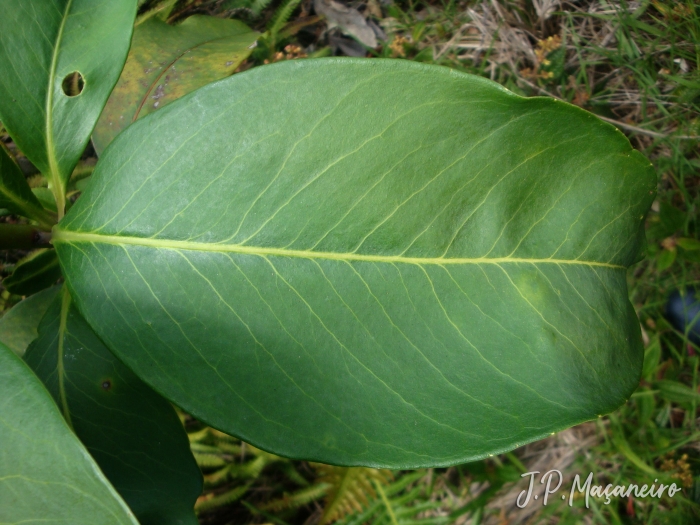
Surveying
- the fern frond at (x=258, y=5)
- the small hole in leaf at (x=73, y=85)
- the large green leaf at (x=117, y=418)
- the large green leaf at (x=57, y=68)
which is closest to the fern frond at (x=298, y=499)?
the large green leaf at (x=117, y=418)

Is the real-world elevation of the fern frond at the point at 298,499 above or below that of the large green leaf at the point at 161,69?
below

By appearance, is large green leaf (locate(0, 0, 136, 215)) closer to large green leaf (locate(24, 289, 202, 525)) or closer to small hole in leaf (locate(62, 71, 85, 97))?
large green leaf (locate(24, 289, 202, 525))

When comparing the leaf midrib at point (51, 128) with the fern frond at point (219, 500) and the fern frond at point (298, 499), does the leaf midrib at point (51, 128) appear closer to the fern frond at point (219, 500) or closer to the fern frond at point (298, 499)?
the fern frond at point (219, 500)

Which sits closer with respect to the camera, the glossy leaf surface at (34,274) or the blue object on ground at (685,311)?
the glossy leaf surface at (34,274)

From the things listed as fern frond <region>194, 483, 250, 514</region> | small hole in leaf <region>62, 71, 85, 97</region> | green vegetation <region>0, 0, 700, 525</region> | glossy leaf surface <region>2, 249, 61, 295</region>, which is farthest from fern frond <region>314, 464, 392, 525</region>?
small hole in leaf <region>62, 71, 85, 97</region>

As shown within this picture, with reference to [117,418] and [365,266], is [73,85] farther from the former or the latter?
[365,266]

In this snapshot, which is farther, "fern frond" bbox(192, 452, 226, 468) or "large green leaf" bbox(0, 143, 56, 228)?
"fern frond" bbox(192, 452, 226, 468)

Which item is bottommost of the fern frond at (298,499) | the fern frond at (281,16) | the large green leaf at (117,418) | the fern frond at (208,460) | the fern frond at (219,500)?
the fern frond at (298,499)
